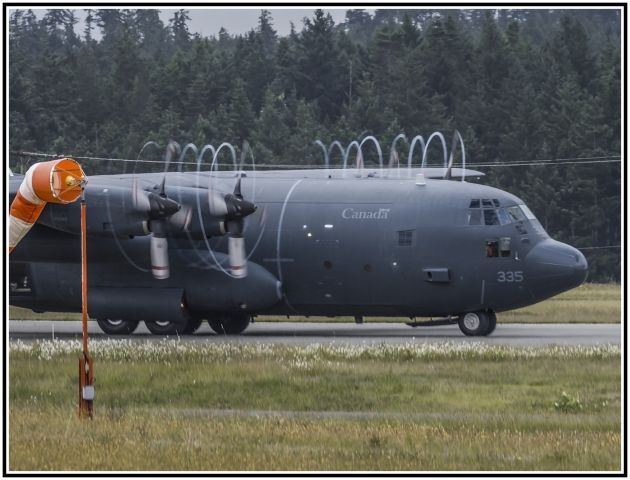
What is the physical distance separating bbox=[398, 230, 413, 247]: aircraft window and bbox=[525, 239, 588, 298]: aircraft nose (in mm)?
3252

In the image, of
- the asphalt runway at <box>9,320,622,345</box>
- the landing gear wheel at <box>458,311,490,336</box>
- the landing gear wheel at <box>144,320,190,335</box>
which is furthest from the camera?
the landing gear wheel at <box>144,320,190,335</box>

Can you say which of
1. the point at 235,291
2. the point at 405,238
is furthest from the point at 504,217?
the point at 235,291

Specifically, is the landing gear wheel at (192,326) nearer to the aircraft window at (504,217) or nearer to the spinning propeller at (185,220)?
the spinning propeller at (185,220)

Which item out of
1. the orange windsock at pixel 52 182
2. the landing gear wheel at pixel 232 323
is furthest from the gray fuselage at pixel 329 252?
the orange windsock at pixel 52 182

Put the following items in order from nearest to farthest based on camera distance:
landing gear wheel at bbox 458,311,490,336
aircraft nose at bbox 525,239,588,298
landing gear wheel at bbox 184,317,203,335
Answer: aircraft nose at bbox 525,239,588,298
landing gear wheel at bbox 458,311,490,336
landing gear wheel at bbox 184,317,203,335

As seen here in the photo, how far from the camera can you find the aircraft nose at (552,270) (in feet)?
118

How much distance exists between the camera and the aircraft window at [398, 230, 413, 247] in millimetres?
36625

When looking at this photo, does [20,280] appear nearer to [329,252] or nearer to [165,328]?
[165,328]

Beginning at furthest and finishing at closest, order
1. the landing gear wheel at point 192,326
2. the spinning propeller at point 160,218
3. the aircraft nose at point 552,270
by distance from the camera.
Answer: the landing gear wheel at point 192,326, the aircraft nose at point 552,270, the spinning propeller at point 160,218

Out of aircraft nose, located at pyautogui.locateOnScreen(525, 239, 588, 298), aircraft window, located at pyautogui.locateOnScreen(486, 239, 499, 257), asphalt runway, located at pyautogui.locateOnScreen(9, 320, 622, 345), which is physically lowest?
asphalt runway, located at pyautogui.locateOnScreen(9, 320, 622, 345)

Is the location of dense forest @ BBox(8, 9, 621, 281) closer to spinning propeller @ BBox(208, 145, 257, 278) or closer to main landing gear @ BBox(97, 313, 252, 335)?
main landing gear @ BBox(97, 313, 252, 335)

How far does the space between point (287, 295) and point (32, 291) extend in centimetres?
779

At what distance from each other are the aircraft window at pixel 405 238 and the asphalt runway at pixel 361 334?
8.70 ft

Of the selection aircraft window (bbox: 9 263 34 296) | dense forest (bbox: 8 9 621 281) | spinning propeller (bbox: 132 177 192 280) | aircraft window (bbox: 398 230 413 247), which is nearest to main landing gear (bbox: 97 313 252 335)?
aircraft window (bbox: 9 263 34 296)
